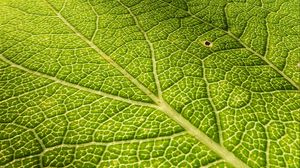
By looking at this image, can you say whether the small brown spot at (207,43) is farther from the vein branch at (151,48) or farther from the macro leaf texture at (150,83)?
the vein branch at (151,48)

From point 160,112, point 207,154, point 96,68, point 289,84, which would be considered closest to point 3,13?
point 96,68

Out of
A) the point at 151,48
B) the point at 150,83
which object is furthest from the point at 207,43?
the point at 150,83

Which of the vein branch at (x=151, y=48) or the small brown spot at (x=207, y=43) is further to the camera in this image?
the small brown spot at (x=207, y=43)

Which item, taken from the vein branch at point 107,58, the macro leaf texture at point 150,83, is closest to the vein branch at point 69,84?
the macro leaf texture at point 150,83

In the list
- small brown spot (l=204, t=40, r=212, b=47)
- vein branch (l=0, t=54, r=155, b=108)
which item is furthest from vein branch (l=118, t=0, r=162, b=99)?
small brown spot (l=204, t=40, r=212, b=47)

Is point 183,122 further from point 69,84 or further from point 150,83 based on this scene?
point 69,84

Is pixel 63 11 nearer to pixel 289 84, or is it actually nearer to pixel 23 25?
pixel 23 25

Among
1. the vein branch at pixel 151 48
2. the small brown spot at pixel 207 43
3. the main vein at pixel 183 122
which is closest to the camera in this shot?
the main vein at pixel 183 122

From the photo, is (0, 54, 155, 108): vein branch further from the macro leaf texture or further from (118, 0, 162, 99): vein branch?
(118, 0, 162, 99): vein branch

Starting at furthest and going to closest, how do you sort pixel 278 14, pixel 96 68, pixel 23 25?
pixel 278 14 → pixel 23 25 → pixel 96 68
